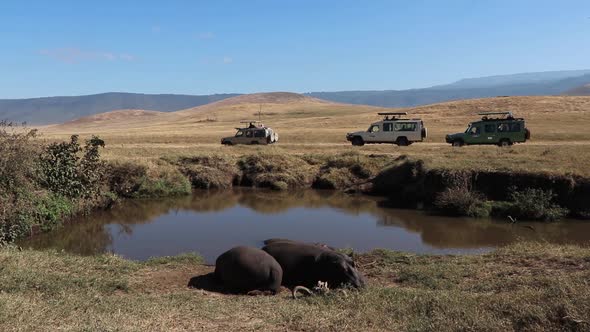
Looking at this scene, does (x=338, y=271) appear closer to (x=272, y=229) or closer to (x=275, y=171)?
(x=272, y=229)

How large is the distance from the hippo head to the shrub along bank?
901 cm

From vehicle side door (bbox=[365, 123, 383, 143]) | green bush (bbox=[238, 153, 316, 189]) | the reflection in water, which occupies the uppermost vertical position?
vehicle side door (bbox=[365, 123, 383, 143])

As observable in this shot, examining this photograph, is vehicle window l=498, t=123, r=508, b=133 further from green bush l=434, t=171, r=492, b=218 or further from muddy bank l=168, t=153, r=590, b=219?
green bush l=434, t=171, r=492, b=218

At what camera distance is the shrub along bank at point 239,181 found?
1631 centimetres

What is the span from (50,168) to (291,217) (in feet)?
30.2

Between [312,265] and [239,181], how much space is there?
1935 cm

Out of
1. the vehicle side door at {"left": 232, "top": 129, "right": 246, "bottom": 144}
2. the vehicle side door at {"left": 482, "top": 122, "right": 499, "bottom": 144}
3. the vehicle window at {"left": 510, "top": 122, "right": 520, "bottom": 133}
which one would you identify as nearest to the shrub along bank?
the vehicle side door at {"left": 482, "top": 122, "right": 499, "bottom": 144}

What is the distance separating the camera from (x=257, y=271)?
34.6 feet

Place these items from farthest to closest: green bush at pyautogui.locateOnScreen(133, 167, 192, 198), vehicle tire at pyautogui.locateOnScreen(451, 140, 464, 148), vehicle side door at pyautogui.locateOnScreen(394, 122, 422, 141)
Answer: vehicle side door at pyautogui.locateOnScreen(394, 122, 422, 141), vehicle tire at pyautogui.locateOnScreen(451, 140, 464, 148), green bush at pyautogui.locateOnScreen(133, 167, 192, 198)

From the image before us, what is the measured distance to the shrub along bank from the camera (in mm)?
16312

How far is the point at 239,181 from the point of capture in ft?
97.5

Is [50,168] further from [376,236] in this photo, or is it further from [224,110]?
[224,110]

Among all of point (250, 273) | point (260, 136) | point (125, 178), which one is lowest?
point (250, 273)

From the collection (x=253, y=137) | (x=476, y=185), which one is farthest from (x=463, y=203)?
(x=253, y=137)
